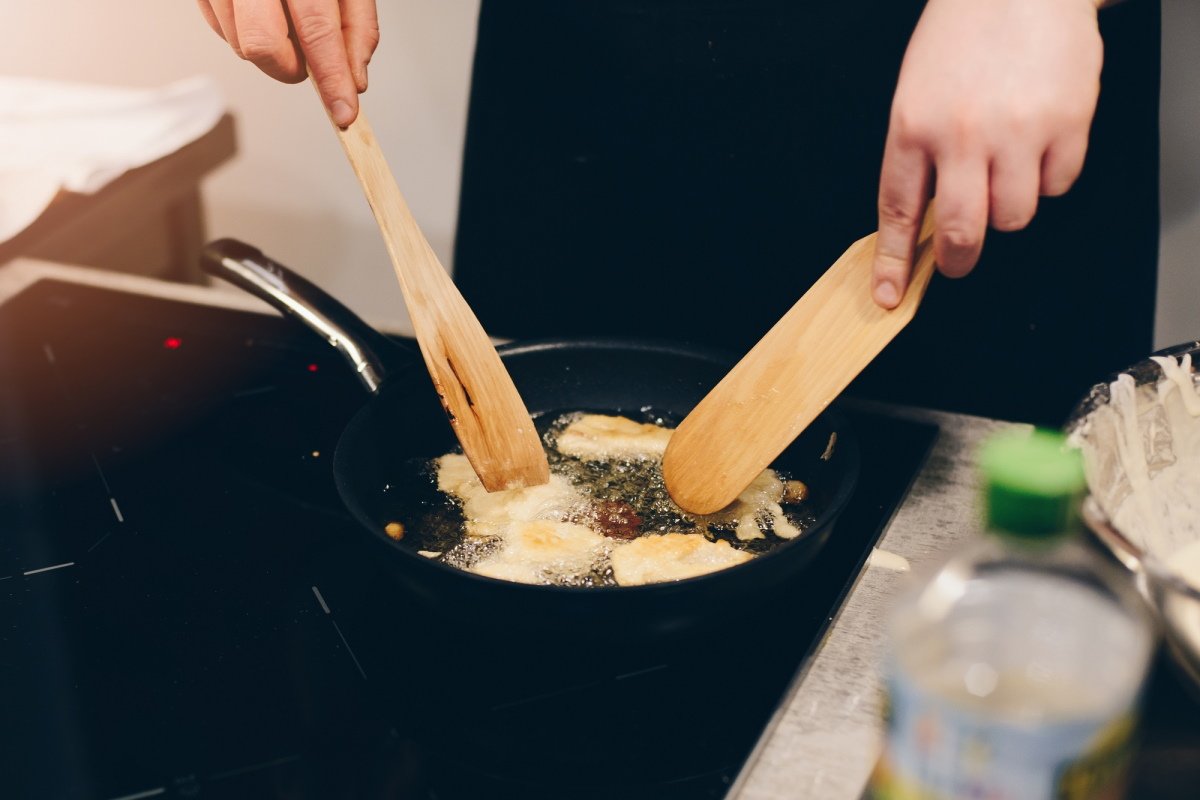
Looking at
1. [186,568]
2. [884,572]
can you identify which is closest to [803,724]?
[884,572]

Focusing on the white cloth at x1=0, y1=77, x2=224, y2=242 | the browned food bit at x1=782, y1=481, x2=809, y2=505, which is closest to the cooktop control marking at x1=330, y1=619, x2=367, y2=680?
the browned food bit at x1=782, y1=481, x2=809, y2=505

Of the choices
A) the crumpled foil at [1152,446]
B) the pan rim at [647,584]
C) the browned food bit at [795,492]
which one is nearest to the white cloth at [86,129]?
the pan rim at [647,584]

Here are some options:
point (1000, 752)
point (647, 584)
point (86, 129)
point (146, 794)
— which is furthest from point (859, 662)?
point (86, 129)

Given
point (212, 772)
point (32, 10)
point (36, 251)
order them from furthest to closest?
1. point (32, 10)
2. point (36, 251)
3. point (212, 772)

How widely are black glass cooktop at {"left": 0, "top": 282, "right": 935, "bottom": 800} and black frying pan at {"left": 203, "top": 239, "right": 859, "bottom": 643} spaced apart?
0.05 meters

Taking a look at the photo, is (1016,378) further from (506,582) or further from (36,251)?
(36,251)

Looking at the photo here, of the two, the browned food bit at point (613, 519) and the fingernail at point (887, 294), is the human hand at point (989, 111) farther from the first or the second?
the browned food bit at point (613, 519)

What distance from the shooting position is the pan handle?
41.4 inches

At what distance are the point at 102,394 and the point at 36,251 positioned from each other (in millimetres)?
589

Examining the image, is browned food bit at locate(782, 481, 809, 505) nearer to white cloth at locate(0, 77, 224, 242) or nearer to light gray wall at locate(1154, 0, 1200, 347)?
light gray wall at locate(1154, 0, 1200, 347)

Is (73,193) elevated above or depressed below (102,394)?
above

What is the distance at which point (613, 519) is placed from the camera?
94 cm

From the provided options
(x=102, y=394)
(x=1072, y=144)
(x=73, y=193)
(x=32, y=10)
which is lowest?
(x=102, y=394)

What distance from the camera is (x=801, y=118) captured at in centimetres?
119
